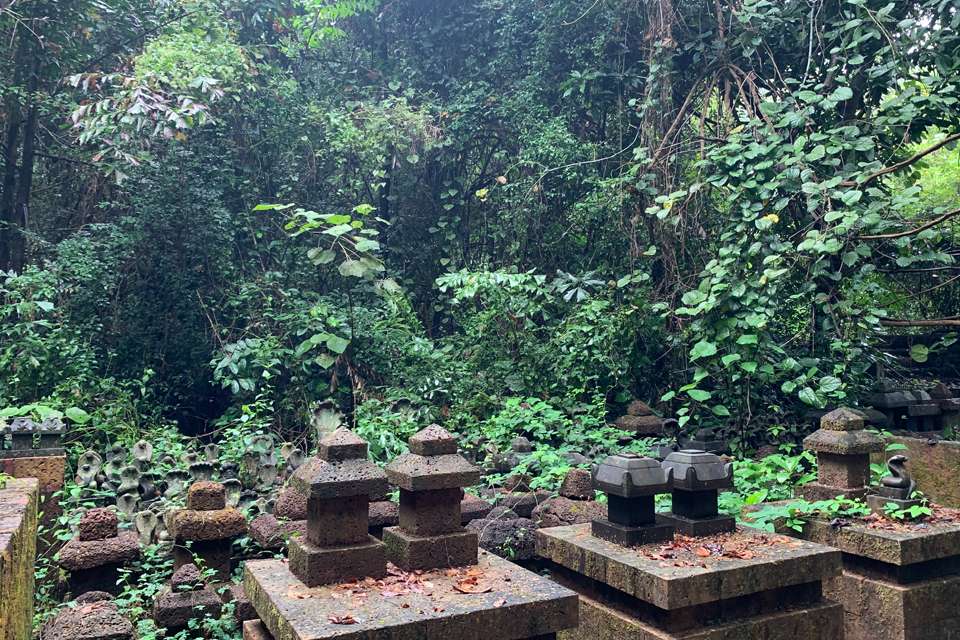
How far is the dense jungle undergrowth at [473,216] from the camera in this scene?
227 inches

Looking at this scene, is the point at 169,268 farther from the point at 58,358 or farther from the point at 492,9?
the point at 492,9

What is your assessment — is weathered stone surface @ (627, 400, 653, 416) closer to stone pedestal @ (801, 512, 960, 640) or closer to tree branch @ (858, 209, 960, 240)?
tree branch @ (858, 209, 960, 240)

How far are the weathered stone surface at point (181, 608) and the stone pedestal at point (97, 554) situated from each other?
58cm

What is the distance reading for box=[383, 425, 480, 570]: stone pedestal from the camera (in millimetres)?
2604

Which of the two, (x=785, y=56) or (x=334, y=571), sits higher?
(x=785, y=56)

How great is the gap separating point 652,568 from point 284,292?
6087 mm

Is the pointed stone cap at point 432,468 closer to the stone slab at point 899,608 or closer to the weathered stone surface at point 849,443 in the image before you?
the stone slab at point 899,608

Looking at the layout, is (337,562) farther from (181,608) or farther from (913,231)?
(913,231)

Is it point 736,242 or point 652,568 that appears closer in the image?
point 652,568

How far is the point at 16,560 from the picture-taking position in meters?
2.17

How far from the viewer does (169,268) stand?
25.0ft

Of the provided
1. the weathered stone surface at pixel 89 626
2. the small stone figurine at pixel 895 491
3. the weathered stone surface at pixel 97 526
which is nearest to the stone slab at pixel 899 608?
the small stone figurine at pixel 895 491

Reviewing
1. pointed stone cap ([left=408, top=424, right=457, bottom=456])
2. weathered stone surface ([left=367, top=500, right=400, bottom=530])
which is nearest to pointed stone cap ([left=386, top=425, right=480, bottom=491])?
pointed stone cap ([left=408, top=424, right=457, bottom=456])

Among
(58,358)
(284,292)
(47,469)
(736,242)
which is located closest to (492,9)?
(284,292)
